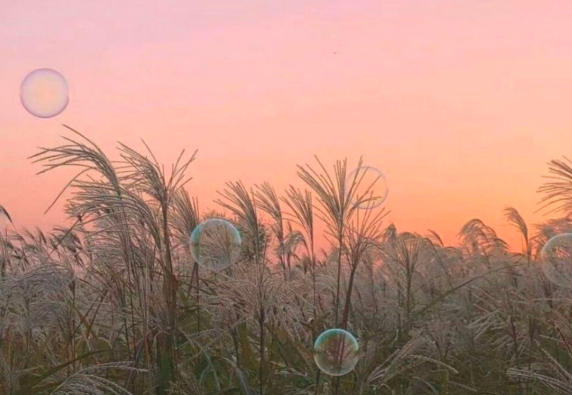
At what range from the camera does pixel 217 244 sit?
479cm

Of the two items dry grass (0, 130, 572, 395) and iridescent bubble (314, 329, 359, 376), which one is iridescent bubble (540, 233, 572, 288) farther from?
iridescent bubble (314, 329, 359, 376)

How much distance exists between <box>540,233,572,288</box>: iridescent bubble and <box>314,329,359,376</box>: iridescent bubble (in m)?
1.84

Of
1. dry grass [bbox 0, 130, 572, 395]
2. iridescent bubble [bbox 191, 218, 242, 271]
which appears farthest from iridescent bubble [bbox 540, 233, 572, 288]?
iridescent bubble [bbox 191, 218, 242, 271]

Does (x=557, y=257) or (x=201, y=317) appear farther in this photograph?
(x=557, y=257)

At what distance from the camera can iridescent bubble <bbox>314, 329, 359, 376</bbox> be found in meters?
3.45

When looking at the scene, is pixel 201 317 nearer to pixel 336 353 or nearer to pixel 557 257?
pixel 336 353

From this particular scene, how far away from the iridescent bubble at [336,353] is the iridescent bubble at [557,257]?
1839 millimetres

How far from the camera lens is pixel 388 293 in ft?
24.7

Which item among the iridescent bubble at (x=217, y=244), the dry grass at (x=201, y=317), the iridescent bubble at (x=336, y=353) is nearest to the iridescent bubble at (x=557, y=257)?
the dry grass at (x=201, y=317)

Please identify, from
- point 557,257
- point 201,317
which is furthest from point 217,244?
point 557,257

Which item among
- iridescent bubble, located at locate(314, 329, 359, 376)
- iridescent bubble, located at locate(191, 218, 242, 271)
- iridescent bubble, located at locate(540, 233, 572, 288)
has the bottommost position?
iridescent bubble, located at locate(314, 329, 359, 376)

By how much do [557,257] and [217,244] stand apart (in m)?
2.50

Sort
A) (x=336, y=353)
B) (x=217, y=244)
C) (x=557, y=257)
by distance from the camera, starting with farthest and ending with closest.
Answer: (x=557, y=257)
(x=217, y=244)
(x=336, y=353)

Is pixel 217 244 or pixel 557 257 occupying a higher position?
pixel 217 244
